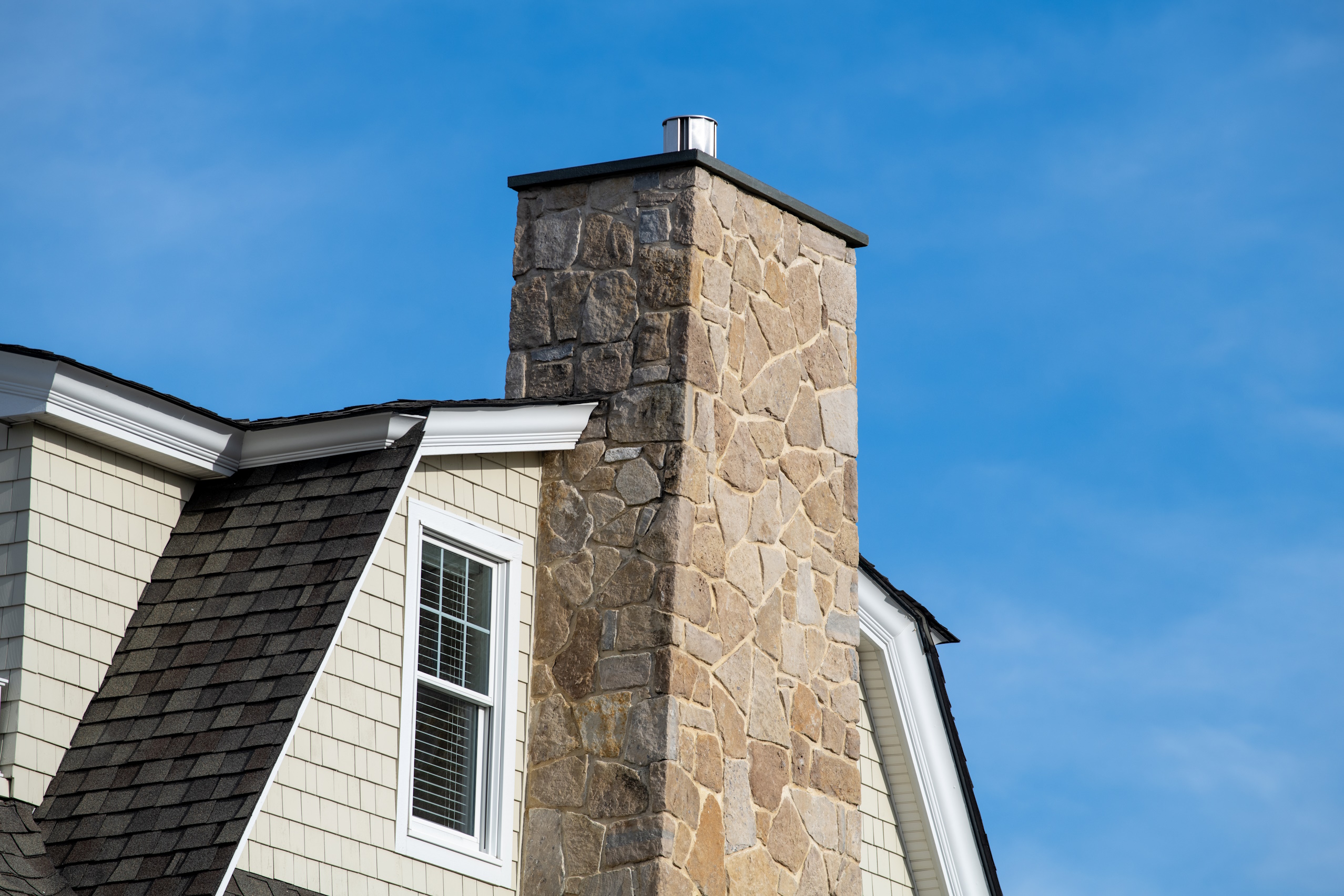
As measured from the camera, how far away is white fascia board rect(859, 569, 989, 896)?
13.4 meters

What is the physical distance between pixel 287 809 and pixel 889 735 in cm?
603

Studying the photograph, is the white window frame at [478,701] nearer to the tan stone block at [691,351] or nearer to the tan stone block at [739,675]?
the tan stone block at [739,675]

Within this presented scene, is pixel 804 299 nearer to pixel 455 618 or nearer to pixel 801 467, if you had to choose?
pixel 801 467

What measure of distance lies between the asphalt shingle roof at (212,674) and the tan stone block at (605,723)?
1.66 m

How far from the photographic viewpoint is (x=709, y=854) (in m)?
9.86

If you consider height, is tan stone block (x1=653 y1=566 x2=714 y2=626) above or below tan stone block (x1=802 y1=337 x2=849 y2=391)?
below

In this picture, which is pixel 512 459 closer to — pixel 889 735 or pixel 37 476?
pixel 37 476

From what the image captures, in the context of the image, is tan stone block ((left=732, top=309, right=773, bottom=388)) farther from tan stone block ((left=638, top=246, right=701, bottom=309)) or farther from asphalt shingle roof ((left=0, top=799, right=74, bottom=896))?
asphalt shingle roof ((left=0, top=799, right=74, bottom=896))

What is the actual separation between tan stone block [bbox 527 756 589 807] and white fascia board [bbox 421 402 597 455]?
1.66 metres

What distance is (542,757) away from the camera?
10000 mm

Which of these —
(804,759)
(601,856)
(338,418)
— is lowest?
(601,856)

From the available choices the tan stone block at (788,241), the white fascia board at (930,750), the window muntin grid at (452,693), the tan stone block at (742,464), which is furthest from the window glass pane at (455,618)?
the white fascia board at (930,750)

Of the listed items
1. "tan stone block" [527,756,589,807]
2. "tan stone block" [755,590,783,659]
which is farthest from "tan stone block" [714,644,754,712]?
"tan stone block" [527,756,589,807]

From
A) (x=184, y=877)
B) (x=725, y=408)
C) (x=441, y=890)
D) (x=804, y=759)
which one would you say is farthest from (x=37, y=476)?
(x=804, y=759)
